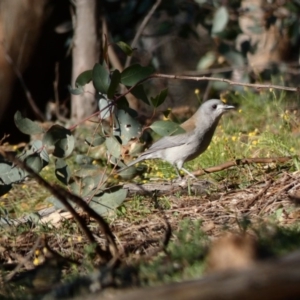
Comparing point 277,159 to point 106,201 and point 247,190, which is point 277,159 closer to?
point 247,190

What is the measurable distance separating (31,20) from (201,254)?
22.6 feet

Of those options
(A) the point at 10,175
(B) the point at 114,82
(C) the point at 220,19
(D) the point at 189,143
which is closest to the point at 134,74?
(B) the point at 114,82

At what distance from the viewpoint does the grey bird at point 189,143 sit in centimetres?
690

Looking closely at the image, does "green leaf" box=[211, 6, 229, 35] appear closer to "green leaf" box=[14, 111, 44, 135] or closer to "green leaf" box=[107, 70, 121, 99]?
"green leaf" box=[107, 70, 121, 99]

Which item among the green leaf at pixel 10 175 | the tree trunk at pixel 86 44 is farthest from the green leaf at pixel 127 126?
the tree trunk at pixel 86 44

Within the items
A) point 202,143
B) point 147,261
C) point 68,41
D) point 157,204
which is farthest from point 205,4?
point 147,261

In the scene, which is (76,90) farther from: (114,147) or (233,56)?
(233,56)

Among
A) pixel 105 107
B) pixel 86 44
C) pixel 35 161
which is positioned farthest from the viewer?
pixel 86 44

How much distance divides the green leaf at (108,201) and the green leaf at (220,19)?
14.5 feet

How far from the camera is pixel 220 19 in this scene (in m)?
9.53

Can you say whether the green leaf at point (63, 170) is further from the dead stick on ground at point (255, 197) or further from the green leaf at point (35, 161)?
the dead stick on ground at point (255, 197)

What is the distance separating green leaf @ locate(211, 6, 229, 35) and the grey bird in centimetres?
233

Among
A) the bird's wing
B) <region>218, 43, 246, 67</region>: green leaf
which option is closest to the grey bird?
the bird's wing

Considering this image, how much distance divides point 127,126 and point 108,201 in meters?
0.59
